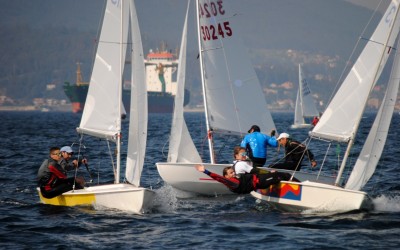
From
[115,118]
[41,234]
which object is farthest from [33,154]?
[41,234]

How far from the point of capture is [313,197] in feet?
45.6

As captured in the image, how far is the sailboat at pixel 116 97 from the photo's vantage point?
14820 mm

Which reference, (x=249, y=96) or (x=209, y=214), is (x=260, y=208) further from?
(x=249, y=96)

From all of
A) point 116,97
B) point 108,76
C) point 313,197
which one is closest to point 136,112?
point 116,97

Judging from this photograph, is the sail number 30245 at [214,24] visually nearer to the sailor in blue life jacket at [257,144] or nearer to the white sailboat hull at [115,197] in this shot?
the sailor in blue life jacket at [257,144]

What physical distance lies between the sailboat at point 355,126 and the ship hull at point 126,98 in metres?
125

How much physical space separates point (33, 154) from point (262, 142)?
14656 millimetres

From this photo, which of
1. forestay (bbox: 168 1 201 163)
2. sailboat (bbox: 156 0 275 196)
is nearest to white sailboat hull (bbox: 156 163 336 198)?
forestay (bbox: 168 1 201 163)

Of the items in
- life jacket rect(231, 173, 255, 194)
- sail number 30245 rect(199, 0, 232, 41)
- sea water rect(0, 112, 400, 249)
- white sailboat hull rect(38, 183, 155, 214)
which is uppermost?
sail number 30245 rect(199, 0, 232, 41)

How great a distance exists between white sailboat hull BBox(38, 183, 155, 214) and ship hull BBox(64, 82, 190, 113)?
12471 cm

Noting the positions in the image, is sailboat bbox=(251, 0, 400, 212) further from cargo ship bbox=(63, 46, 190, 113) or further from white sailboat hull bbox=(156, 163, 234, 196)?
cargo ship bbox=(63, 46, 190, 113)

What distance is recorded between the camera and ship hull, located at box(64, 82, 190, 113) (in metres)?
141

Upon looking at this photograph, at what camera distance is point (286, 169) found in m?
16.5

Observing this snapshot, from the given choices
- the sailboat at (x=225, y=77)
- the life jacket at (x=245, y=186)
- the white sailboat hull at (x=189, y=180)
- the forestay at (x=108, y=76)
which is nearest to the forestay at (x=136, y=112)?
the forestay at (x=108, y=76)
